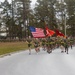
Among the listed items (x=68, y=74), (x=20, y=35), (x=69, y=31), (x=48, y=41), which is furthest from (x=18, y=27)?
(x=68, y=74)

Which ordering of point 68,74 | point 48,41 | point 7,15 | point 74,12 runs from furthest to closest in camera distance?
1. point 7,15
2. point 74,12
3. point 48,41
4. point 68,74

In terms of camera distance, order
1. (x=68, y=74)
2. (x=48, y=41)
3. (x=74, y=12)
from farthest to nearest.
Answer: (x=74, y=12) < (x=48, y=41) < (x=68, y=74)

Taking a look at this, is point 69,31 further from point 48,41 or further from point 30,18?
point 48,41

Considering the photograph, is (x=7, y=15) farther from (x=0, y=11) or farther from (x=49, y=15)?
(x=49, y=15)

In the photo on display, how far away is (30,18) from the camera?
107 m

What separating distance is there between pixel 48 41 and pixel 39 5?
235 ft

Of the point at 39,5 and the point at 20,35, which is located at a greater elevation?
the point at 39,5

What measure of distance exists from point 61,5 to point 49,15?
5432 mm

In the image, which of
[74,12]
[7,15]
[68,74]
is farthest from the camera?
[7,15]

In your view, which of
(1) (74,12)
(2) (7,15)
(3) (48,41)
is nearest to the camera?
(3) (48,41)

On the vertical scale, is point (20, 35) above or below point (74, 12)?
below

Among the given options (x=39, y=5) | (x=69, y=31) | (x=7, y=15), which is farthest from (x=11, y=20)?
(x=69, y=31)

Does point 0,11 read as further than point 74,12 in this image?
Yes

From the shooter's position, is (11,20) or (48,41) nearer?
(48,41)
